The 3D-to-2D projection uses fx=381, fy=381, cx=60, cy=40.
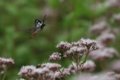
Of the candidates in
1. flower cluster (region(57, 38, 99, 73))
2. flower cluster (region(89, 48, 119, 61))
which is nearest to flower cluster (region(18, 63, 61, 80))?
flower cluster (region(57, 38, 99, 73))

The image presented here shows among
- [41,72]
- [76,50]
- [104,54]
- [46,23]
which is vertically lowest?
[41,72]

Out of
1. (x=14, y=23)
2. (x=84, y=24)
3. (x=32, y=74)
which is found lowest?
(x=32, y=74)

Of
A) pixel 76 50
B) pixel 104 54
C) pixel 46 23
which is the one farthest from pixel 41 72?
pixel 46 23

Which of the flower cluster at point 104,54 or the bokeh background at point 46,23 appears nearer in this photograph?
the flower cluster at point 104,54

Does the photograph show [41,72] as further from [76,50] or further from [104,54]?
[104,54]

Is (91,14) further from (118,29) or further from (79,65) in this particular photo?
(79,65)

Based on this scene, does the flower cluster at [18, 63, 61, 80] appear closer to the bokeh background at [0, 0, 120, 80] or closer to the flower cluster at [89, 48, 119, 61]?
the flower cluster at [89, 48, 119, 61]

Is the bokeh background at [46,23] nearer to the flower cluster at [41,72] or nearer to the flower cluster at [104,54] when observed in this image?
the flower cluster at [104,54]

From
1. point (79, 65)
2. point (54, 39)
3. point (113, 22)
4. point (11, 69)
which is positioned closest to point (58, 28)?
point (54, 39)

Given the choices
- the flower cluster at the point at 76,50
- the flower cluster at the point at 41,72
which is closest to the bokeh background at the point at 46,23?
the flower cluster at the point at 76,50
